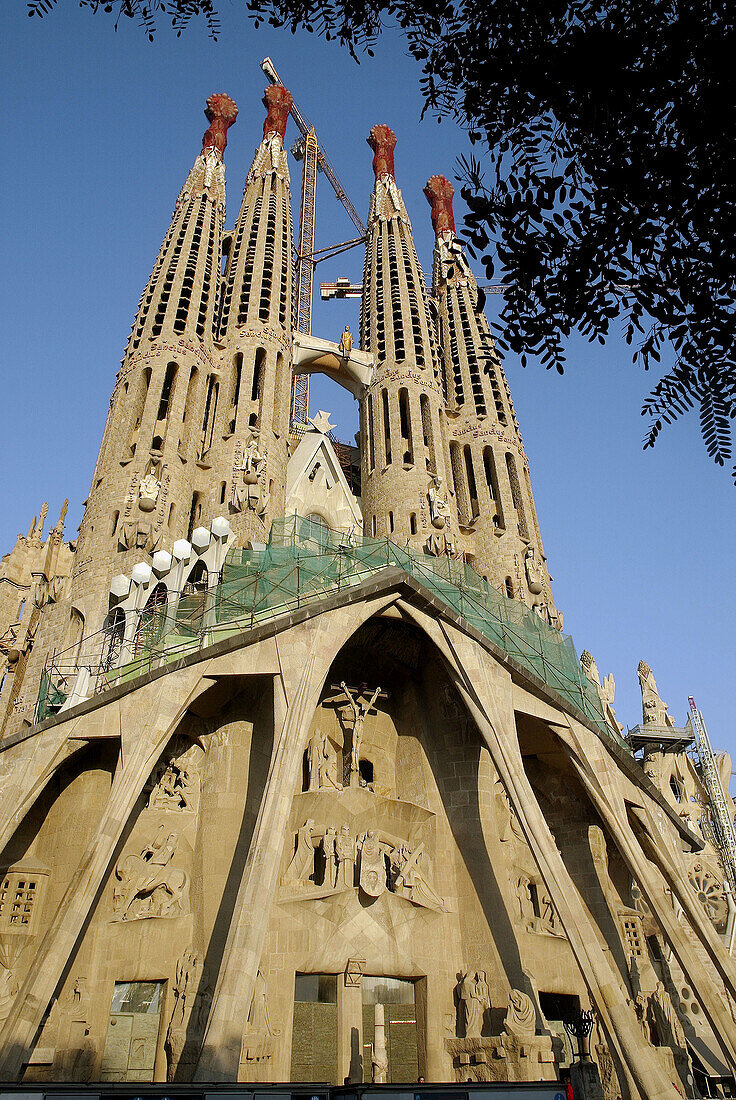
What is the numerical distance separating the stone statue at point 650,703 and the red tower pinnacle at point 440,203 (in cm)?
2038

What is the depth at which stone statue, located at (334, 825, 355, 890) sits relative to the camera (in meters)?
15.3

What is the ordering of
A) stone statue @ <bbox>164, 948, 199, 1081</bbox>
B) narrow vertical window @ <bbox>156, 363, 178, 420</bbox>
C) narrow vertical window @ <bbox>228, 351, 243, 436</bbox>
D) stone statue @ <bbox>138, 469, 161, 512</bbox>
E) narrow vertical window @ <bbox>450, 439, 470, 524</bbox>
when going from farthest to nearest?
1. narrow vertical window @ <bbox>450, 439, 470, 524</bbox>
2. narrow vertical window @ <bbox>228, 351, 243, 436</bbox>
3. narrow vertical window @ <bbox>156, 363, 178, 420</bbox>
4. stone statue @ <bbox>138, 469, 161, 512</bbox>
5. stone statue @ <bbox>164, 948, 199, 1081</bbox>

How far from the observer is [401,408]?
26.6 meters

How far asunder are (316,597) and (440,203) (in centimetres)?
2670

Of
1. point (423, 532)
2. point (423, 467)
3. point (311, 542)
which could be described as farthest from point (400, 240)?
point (311, 542)

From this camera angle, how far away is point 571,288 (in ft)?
14.0

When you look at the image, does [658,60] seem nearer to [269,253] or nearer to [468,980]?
[468,980]

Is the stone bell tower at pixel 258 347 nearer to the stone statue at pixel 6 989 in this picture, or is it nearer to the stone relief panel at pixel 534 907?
the stone relief panel at pixel 534 907

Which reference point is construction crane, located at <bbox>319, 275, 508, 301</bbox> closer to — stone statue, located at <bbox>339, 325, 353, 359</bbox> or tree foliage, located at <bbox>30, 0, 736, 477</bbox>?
stone statue, located at <bbox>339, 325, 353, 359</bbox>

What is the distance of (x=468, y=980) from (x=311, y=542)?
919 centimetres

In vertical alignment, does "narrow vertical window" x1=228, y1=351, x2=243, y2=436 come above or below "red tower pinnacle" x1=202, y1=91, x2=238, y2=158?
below

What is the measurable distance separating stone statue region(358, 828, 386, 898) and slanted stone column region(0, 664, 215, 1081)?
184 inches

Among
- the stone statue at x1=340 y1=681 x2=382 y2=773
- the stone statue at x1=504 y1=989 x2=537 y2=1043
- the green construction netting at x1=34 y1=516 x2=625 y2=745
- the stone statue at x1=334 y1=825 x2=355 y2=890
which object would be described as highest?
the green construction netting at x1=34 y1=516 x2=625 y2=745

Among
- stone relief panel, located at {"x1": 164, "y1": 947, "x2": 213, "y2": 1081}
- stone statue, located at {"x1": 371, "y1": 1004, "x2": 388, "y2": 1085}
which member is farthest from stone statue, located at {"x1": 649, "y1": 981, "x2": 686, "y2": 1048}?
stone relief panel, located at {"x1": 164, "y1": 947, "x2": 213, "y2": 1081}
